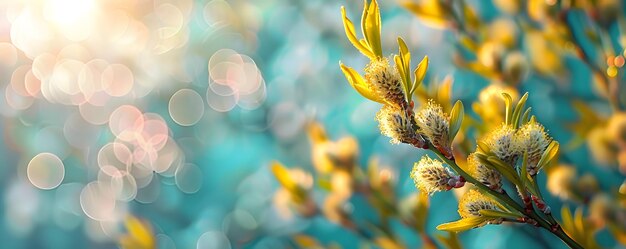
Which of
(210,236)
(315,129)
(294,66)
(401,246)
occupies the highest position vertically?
(294,66)

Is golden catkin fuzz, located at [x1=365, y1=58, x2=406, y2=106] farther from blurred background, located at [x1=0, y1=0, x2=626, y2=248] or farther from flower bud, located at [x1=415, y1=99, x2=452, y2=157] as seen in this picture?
blurred background, located at [x1=0, y1=0, x2=626, y2=248]

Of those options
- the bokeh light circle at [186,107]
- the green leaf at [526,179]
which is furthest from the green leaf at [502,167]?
the bokeh light circle at [186,107]

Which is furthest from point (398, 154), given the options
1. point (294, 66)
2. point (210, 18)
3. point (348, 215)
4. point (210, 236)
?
point (348, 215)

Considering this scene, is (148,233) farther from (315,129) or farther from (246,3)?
(246,3)

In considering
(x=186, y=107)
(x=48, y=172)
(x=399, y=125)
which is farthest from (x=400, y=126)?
(x=48, y=172)

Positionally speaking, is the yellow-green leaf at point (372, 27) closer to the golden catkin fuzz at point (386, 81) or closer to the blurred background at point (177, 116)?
the golden catkin fuzz at point (386, 81)

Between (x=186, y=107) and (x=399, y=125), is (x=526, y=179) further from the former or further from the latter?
(x=186, y=107)

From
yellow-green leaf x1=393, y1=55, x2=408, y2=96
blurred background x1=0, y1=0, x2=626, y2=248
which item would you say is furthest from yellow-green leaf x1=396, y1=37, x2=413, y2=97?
blurred background x1=0, y1=0, x2=626, y2=248
